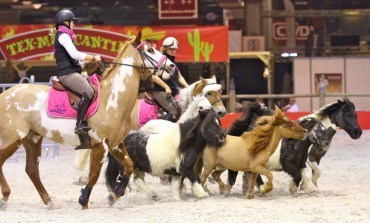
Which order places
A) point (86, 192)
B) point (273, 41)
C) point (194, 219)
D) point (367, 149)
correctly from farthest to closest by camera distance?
point (273, 41) < point (367, 149) < point (86, 192) < point (194, 219)

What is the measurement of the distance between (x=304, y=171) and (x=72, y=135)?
9.41 feet

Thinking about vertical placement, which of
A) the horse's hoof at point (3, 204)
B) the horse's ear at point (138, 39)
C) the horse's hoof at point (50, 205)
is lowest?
the horse's hoof at point (50, 205)

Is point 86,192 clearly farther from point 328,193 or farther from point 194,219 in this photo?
point 328,193

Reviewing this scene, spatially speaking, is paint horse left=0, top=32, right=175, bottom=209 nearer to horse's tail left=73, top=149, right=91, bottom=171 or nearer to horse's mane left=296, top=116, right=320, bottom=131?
horse's tail left=73, top=149, right=91, bottom=171

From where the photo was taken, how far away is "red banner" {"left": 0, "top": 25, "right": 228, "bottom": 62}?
20.5 m

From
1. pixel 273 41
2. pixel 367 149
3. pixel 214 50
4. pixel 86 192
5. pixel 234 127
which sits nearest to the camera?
pixel 86 192

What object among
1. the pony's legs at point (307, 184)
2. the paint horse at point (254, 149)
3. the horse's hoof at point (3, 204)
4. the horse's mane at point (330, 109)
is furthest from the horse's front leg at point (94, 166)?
the horse's mane at point (330, 109)

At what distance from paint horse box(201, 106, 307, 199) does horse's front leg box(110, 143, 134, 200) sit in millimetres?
975

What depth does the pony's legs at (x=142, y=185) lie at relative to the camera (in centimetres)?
1102

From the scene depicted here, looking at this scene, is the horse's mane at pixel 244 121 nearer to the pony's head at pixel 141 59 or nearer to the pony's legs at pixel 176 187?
the pony's legs at pixel 176 187

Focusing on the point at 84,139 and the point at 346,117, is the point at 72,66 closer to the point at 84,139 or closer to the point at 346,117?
the point at 84,139

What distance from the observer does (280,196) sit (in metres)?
11.2

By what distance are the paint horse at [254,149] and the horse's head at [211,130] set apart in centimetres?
7

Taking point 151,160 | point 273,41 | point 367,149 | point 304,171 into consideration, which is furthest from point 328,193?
point 273,41
